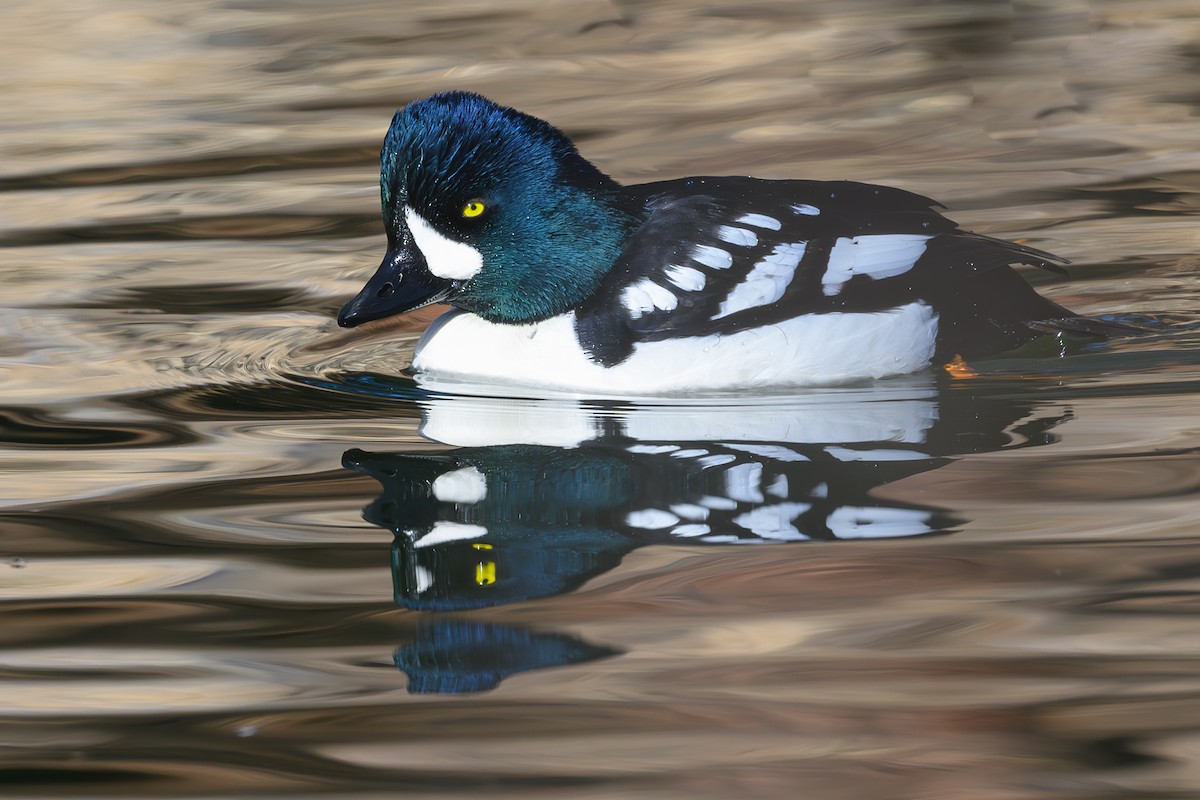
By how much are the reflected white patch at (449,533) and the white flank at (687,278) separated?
148cm

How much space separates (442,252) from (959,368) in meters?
1.78

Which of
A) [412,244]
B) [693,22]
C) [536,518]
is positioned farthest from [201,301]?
[693,22]

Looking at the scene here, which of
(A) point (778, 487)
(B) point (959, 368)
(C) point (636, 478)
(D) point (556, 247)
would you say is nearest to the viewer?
(A) point (778, 487)

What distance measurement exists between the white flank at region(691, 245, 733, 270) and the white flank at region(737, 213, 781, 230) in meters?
0.16

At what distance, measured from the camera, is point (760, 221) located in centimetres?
554

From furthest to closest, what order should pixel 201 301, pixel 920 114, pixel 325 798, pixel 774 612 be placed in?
pixel 920 114
pixel 201 301
pixel 774 612
pixel 325 798

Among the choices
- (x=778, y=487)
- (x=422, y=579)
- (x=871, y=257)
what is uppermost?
(x=871, y=257)

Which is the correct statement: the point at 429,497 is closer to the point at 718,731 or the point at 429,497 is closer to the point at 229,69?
the point at 718,731

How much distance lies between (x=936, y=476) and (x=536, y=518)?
1.08m

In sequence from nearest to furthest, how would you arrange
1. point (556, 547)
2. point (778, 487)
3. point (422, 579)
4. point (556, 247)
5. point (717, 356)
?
point (422, 579), point (556, 547), point (778, 487), point (717, 356), point (556, 247)

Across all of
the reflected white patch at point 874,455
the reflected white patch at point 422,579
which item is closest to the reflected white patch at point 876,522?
the reflected white patch at point 874,455

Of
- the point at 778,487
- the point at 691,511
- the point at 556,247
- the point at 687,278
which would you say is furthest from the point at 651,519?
the point at 556,247

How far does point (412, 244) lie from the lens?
5.53 metres

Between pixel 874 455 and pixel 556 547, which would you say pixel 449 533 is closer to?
pixel 556 547
